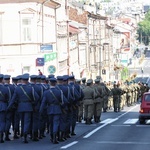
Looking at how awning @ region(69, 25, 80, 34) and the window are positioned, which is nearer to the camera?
the window

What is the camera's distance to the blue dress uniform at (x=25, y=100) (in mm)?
20578

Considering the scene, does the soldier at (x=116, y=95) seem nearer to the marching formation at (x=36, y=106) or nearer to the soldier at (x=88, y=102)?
the soldier at (x=88, y=102)

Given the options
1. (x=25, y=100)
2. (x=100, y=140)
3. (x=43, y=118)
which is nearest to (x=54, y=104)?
(x=25, y=100)

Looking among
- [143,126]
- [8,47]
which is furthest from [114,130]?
[8,47]

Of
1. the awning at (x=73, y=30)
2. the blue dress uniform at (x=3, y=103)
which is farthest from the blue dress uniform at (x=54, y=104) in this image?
the awning at (x=73, y=30)

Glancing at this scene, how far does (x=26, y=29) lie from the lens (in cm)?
5569

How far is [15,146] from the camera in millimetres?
19656

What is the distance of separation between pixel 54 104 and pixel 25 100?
0.86m

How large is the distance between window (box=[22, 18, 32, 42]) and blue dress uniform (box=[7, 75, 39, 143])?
114 ft

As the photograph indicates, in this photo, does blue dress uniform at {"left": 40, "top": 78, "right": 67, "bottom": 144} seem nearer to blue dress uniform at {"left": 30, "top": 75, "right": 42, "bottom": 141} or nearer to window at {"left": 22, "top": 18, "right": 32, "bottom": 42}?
blue dress uniform at {"left": 30, "top": 75, "right": 42, "bottom": 141}

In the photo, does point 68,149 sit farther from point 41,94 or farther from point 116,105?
point 116,105

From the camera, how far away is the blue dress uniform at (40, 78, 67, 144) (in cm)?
2038

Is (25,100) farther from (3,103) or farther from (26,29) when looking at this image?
(26,29)

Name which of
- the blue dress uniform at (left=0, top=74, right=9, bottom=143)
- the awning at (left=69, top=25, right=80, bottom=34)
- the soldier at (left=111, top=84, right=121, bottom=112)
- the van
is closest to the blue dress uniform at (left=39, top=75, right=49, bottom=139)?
the blue dress uniform at (left=0, top=74, right=9, bottom=143)
